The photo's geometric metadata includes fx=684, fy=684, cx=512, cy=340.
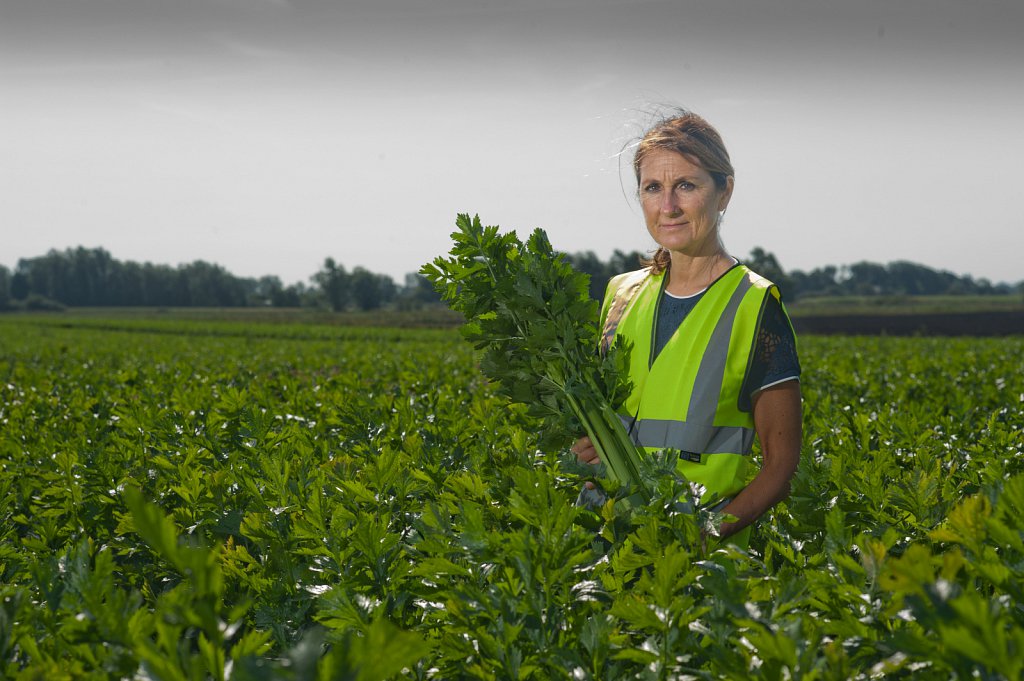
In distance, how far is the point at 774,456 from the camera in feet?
6.70

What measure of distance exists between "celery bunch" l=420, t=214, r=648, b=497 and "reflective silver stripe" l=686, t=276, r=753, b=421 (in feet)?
0.84

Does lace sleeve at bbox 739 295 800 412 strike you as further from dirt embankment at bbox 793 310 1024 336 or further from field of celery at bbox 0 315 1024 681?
dirt embankment at bbox 793 310 1024 336

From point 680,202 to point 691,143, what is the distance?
19cm

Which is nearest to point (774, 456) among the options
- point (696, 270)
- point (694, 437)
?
Answer: point (694, 437)

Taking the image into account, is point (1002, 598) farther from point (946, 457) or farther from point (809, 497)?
point (946, 457)

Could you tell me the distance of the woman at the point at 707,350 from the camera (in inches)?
81.0

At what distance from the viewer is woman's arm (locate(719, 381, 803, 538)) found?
2.03 m

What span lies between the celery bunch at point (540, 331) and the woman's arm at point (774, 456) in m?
0.44

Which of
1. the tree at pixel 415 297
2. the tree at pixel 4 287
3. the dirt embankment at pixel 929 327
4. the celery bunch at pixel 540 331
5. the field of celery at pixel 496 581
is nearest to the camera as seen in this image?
the field of celery at pixel 496 581

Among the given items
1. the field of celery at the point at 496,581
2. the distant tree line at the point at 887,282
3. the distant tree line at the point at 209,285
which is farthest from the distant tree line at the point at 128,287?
the field of celery at the point at 496,581

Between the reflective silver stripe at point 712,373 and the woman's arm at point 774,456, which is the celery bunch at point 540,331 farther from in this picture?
the woman's arm at point 774,456

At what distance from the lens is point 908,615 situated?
118cm

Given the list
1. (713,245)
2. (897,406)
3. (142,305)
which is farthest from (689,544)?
(142,305)

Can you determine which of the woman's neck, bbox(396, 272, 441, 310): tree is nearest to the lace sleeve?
the woman's neck
